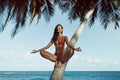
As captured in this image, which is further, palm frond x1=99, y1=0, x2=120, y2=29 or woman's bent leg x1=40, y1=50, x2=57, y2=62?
palm frond x1=99, y1=0, x2=120, y2=29

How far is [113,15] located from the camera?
49.9 feet

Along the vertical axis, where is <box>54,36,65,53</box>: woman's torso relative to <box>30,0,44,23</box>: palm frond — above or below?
above

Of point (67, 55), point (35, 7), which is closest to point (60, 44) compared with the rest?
point (67, 55)

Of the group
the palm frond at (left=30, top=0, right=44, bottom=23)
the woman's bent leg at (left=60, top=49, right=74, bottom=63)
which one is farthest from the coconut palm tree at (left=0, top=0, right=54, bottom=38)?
the woman's bent leg at (left=60, top=49, right=74, bottom=63)

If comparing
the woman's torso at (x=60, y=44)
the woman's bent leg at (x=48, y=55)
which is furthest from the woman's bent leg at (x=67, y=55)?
the woman's bent leg at (x=48, y=55)

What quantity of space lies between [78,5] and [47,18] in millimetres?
1539

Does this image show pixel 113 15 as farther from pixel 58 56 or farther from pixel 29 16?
pixel 58 56

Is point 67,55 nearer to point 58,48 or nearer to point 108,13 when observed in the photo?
point 58,48

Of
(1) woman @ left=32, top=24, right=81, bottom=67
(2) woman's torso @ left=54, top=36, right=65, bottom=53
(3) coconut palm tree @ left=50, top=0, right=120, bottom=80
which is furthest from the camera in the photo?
(3) coconut palm tree @ left=50, top=0, right=120, bottom=80

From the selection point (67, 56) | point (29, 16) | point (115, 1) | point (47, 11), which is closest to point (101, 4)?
point (115, 1)

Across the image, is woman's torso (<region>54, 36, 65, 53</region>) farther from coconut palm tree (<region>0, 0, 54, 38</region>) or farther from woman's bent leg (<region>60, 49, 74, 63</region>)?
coconut palm tree (<region>0, 0, 54, 38</region>)

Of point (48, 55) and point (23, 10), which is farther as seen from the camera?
point (23, 10)

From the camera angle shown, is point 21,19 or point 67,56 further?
point 21,19

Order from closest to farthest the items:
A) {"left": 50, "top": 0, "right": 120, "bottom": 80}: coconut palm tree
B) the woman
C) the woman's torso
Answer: the woman, the woman's torso, {"left": 50, "top": 0, "right": 120, "bottom": 80}: coconut palm tree
